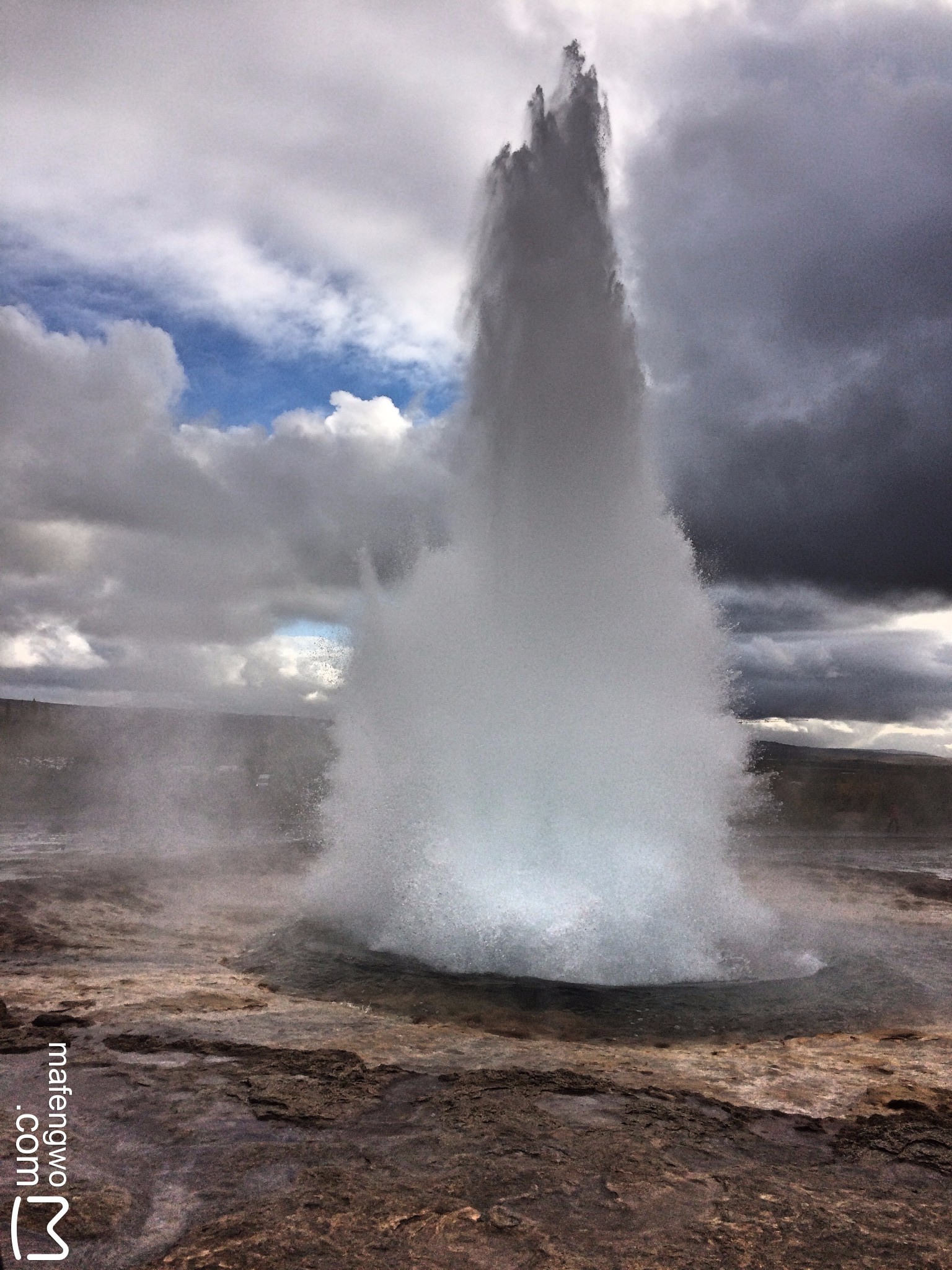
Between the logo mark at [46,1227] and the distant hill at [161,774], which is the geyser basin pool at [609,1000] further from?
the distant hill at [161,774]

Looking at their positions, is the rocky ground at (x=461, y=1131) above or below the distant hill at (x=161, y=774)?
→ below

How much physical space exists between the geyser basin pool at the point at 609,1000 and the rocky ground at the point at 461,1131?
2.7 inches

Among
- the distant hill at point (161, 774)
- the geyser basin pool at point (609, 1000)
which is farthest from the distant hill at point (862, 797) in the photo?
the distant hill at point (161, 774)

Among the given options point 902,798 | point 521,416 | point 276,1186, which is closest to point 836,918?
point 521,416

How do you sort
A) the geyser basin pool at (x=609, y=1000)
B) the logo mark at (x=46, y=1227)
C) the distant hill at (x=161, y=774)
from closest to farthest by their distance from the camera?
the logo mark at (x=46, y=1227) → the geyser basin pool at (x=609, y=1000) → the distant hill at (x=161, y=774)

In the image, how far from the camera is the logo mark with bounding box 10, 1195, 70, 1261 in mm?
3385

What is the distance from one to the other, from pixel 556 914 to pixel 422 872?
1.87 meters

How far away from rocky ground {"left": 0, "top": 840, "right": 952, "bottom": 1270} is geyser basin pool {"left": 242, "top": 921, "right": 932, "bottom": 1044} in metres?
0.07

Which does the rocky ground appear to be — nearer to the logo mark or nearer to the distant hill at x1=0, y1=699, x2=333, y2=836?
the logo mark

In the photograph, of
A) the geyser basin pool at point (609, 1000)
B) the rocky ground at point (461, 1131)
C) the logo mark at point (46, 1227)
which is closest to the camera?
the logo mark at point (46, 1227)

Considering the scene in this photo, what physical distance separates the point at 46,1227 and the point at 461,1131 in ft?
7.05

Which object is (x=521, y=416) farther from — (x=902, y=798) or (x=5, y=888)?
(x=902, y=798)

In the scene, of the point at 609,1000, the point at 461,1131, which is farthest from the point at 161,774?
the point at 461,1131

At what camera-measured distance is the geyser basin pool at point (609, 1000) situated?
725cm
